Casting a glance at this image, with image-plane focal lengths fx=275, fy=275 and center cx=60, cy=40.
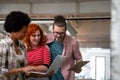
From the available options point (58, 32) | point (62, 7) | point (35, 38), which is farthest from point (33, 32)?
point (62, 7)

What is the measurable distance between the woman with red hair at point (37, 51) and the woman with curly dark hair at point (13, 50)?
221 millimetres

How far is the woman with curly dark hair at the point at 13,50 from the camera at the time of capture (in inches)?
59.5

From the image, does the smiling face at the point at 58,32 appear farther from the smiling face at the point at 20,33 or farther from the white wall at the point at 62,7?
the white wall at the point at 62,7

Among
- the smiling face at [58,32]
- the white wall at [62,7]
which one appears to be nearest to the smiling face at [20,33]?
the smiling face at [58,32]

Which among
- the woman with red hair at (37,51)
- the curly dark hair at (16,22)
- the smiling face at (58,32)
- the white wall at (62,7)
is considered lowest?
the woman with red hair at (37,51)

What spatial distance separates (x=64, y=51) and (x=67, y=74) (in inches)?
7.5

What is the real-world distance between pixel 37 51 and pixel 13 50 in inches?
14.2

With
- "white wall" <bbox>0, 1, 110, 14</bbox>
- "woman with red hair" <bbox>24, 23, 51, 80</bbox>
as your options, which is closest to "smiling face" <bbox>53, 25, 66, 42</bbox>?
"woman with red hair" <bbox>24, 23, 51, 80</bbox>

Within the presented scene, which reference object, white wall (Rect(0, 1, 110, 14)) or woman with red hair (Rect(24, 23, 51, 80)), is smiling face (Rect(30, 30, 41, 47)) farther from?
white wall (Rect(0, 1, 110, 14))

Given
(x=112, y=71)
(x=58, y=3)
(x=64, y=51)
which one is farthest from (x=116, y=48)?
(x=58, y=3)

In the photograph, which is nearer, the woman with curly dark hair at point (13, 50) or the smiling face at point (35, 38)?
the woman with curly dark hair at point (13, 50)

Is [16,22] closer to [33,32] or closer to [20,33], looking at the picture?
[20,33]

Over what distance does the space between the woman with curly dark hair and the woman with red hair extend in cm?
22

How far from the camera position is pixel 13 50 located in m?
1.55
